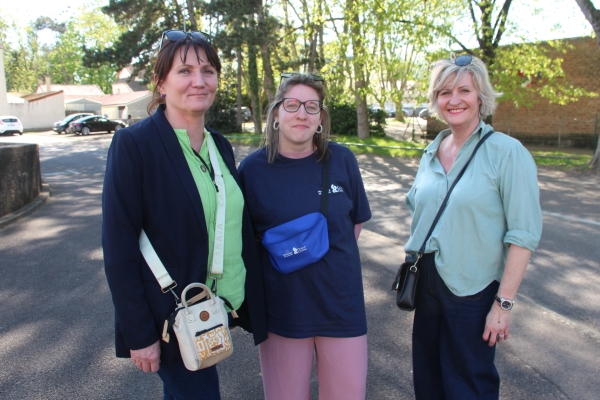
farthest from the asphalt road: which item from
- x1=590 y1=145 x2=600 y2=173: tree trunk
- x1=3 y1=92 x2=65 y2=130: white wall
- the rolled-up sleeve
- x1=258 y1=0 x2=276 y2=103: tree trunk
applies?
x1=3 y1=92 x2=65 y2=130: white wall

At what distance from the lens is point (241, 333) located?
417cm

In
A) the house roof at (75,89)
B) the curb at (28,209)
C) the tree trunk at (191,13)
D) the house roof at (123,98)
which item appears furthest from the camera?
the house roof at (75,89)

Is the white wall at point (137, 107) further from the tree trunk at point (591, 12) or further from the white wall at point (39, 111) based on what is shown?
the tree trunk at point (591, 12)

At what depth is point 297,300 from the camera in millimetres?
2299

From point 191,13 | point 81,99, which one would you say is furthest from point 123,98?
point 191,13

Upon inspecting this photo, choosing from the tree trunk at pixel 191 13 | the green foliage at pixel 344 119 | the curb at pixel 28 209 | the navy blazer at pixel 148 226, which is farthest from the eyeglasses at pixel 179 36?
the tree trunk at pixel 191 13

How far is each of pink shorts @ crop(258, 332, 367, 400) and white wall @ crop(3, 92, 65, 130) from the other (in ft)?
162

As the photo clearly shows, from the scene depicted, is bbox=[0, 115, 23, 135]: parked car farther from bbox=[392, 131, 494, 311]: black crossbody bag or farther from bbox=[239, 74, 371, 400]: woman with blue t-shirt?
bbox=[392, 131, 494, 311]: black crossbody bag

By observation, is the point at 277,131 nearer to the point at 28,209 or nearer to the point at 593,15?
the point at 28,209

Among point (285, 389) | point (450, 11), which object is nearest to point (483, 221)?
point (285, 389)

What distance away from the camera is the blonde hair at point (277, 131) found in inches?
96.0

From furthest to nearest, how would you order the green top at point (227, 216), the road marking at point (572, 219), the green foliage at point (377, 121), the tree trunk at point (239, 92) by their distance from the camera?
the tree trunk at point (239, 92) < the green foliage at point (377, 121) < the road marking at point (572, 219) < the green top at point (227, 216)

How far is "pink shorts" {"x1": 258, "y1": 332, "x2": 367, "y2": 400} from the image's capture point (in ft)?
7.57

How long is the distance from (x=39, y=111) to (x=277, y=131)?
52.0 m
